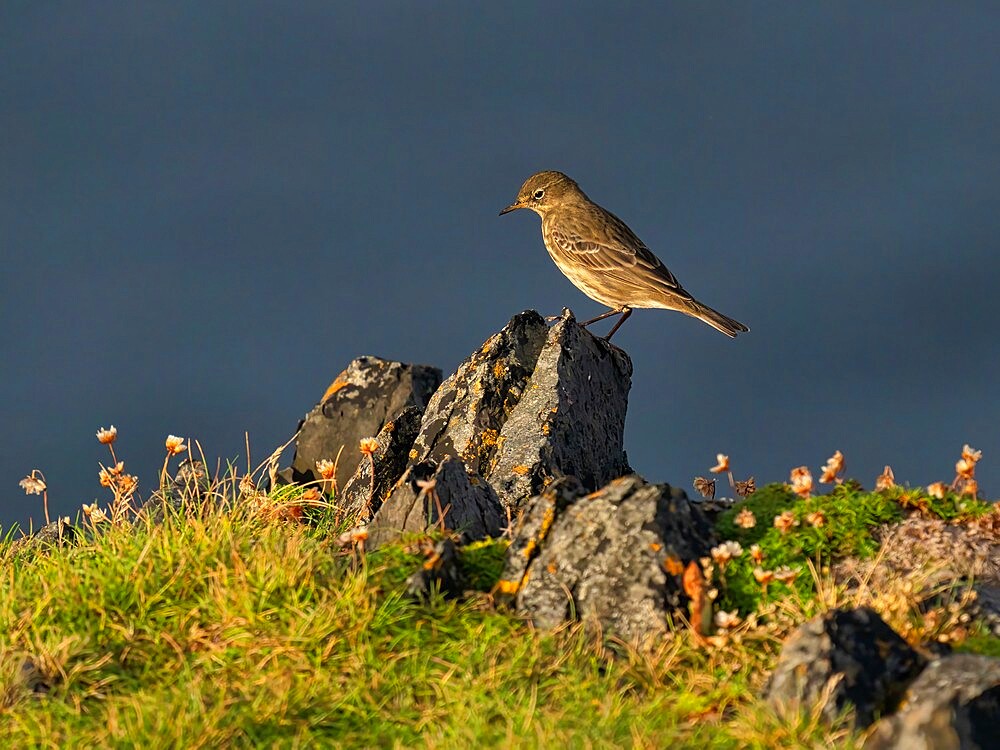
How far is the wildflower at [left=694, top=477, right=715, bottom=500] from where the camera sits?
1252 cm

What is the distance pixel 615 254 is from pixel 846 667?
1072 centimetres

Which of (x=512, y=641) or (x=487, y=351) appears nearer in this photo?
(x=512, y=641)

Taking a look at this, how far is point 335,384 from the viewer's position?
15.6 meters

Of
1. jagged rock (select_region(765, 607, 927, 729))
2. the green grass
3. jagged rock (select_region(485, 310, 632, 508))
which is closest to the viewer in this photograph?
jagged rock (select_region(765, 607, 927, 729))

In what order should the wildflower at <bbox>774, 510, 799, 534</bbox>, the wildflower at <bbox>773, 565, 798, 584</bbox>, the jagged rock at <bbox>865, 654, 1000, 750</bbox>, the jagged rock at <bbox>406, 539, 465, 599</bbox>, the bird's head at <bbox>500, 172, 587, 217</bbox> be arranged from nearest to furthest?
the jagged rock at <bbox>865, 654, 1000, 750</bbox> < the wildflower at <bbox>773, 565, 798, 584</bbox> < the jagged rock at <bbox>406, 539, 465, 599</bbox> < the wildflower at <bbox>774, 510, 799, 534</bbox> < the bird's head at <bbox>500, 172, 587, 217</bbox>

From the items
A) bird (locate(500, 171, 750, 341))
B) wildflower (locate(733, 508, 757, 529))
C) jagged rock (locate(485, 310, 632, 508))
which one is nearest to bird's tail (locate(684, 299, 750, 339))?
Answer: bird (locate(500, 171, 750, 341))

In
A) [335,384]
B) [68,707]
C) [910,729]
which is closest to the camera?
[910,729]

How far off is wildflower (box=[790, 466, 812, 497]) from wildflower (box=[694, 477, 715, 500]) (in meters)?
3.79

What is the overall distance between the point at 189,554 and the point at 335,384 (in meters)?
7.46

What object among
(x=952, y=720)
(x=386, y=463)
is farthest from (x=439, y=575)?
(x=386, y=463)

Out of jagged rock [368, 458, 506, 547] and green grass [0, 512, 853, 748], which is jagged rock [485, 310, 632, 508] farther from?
green grass [0, 512, 853, 748]

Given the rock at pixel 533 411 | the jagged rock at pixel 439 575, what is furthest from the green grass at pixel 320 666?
the rock at pixel 533 411

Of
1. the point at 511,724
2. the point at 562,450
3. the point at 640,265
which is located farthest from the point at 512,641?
the point at 640,265

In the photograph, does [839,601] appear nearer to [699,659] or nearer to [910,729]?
[699,659]
